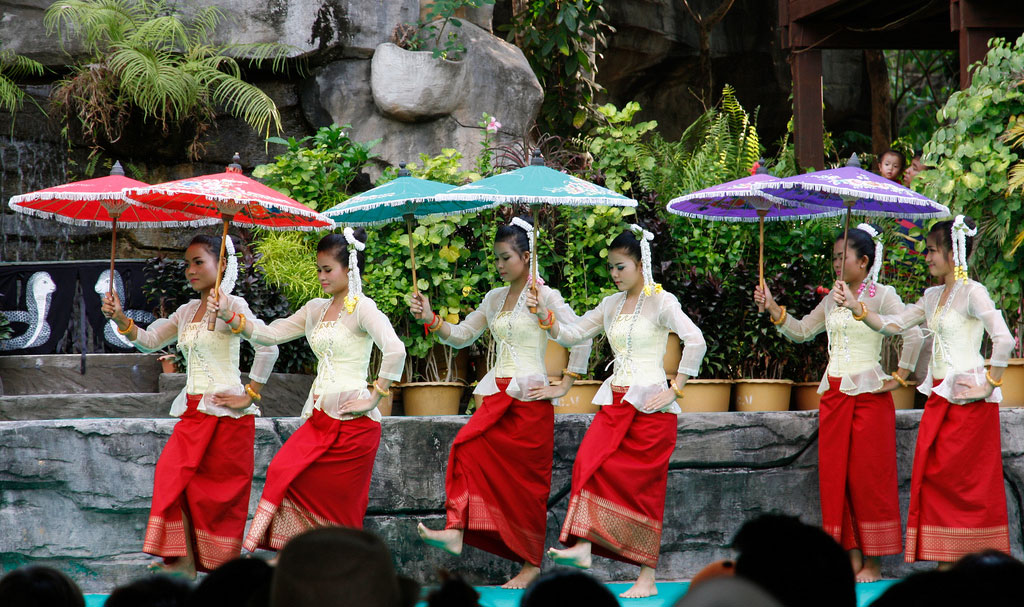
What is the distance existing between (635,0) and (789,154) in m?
4.63

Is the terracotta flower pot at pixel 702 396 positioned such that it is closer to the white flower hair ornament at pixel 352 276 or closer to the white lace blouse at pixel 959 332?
the white lace blouse at pixel 959 332

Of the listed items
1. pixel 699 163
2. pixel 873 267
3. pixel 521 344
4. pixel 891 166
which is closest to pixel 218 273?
pixel 521 344

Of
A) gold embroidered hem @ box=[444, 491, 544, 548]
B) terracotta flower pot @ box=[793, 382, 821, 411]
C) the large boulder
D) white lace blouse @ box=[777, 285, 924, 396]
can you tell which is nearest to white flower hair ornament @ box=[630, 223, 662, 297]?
white lace blouse @ box=[777, 285, 924, 396]

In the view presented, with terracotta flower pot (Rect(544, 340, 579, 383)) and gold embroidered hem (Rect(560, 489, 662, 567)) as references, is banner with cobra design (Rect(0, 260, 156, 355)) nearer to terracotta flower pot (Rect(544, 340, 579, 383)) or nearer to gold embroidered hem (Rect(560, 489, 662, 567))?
terracotta flower pot (Rect(544, 340, 579, 383))

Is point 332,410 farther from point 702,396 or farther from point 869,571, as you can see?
point 869,571

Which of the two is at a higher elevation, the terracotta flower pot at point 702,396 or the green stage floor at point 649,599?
the terracotta flower pot at point 702,396

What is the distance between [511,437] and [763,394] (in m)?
1.76

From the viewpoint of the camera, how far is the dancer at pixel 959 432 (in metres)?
5.44

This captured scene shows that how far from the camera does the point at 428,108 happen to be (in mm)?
9148

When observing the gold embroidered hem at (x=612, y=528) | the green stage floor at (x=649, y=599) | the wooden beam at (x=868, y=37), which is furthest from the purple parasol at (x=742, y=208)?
the wooden beam at (x=868, y=37)

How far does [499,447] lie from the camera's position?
18.1ft

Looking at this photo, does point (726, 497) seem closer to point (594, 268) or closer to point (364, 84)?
point (594, 268)

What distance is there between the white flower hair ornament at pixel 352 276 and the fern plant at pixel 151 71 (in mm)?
3857

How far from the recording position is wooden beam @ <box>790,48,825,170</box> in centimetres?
866
